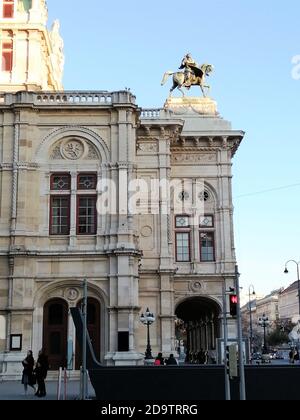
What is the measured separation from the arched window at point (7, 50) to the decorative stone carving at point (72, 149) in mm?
14342

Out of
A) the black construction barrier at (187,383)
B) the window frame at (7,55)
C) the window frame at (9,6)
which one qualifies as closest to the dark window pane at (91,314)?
the black construction barrier at (187,383)

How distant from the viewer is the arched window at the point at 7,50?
5084 centimetres

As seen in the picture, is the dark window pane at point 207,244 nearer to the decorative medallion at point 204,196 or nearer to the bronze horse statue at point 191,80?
the decorative medallion at point 204,196

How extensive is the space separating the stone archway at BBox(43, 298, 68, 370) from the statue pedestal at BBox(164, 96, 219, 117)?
21.4 metres

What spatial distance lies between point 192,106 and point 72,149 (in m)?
16.5

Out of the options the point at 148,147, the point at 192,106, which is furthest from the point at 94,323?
the point at 192,106

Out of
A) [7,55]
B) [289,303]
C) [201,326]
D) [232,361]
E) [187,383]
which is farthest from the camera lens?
[289,303]

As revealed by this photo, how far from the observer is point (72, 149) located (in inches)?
1560

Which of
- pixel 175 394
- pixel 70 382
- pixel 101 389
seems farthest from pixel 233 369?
pixel 70 382

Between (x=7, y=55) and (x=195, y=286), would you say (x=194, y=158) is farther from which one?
(x=7, y=55)

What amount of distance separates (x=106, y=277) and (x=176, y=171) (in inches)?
596

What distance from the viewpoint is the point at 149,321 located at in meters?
38.8

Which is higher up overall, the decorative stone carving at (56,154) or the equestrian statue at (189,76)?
the equestrian statue at (189,76)
